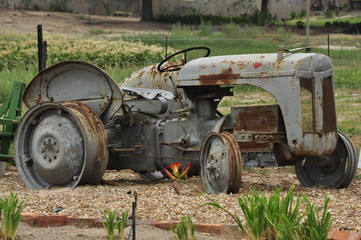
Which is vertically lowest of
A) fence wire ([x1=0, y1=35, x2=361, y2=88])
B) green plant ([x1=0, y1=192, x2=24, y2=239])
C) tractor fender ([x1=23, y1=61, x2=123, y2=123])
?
fence wire ([x1=0, y1=35, x2=361, y2=88])

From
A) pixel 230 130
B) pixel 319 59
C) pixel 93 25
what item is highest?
pixel 319 59

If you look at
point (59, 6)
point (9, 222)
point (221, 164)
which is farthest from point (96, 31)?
point (9, 222)

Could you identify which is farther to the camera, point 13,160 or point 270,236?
point 13,160

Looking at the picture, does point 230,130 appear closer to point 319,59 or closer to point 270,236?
point 319,59

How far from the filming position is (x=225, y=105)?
54.2 ft

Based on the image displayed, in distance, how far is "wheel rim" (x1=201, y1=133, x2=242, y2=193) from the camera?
335 inches

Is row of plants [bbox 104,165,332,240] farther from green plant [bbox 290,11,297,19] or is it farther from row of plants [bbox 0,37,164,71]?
green plant [bbox 290,11,297,19]

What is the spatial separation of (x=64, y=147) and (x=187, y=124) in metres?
1.21

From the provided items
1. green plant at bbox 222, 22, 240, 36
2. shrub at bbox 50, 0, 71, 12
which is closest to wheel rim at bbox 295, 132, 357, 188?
green plant at bbox 222, 22, 240, 36

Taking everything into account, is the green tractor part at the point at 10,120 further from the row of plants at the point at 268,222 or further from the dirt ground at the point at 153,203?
the row of plants at the point at 268,222

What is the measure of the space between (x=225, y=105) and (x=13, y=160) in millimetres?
6355

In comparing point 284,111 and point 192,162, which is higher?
point 284,111

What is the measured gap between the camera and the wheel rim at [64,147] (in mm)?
9367

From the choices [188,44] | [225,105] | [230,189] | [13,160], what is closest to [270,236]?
[230,189]
